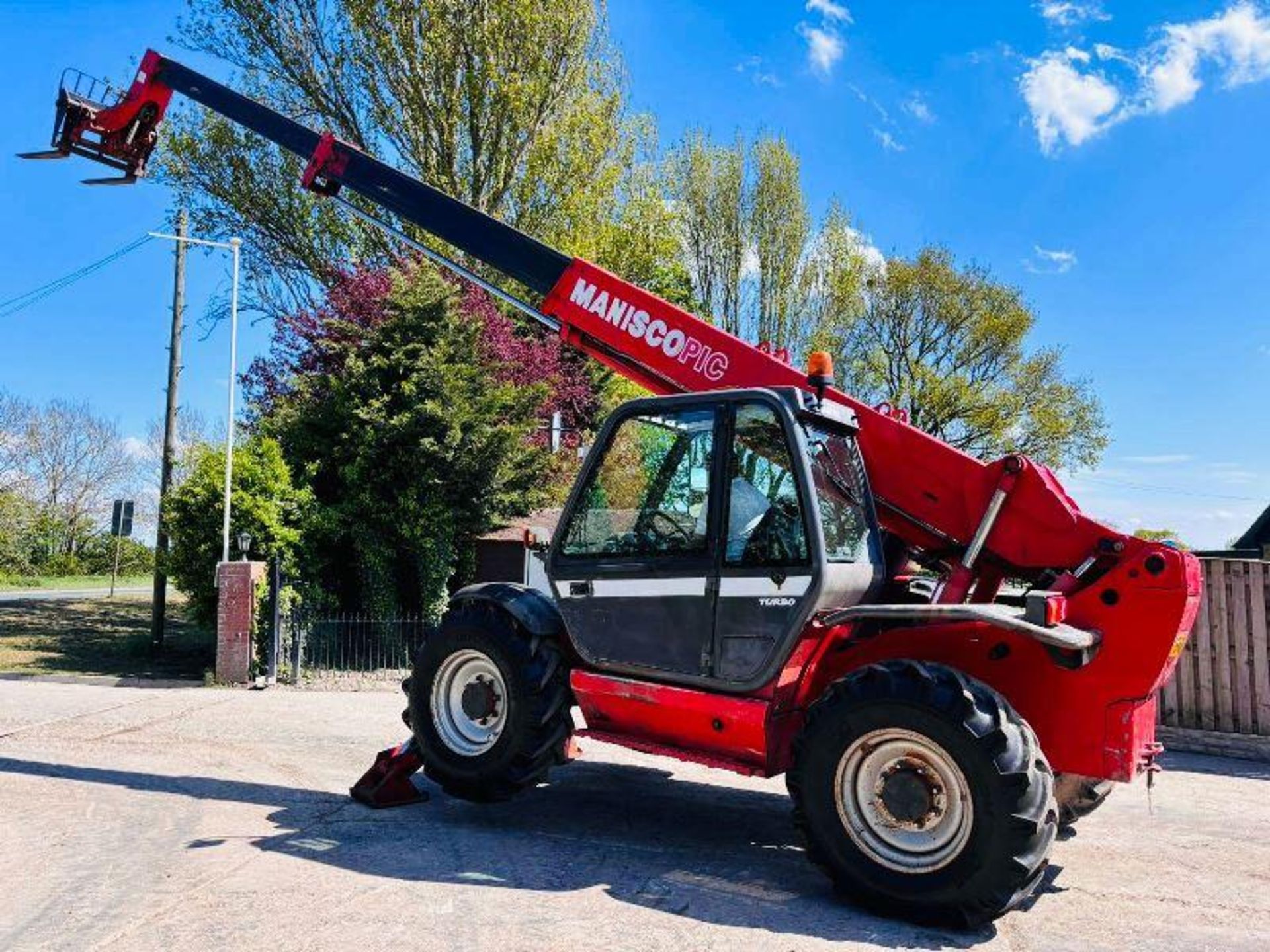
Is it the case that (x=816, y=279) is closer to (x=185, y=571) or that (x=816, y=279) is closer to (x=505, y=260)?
(x=185, y=571)

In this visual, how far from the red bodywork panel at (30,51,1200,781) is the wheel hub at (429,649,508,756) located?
2.03 ft

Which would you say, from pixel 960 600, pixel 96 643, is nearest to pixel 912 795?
pixel 960 600

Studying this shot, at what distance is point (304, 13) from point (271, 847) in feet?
64.0

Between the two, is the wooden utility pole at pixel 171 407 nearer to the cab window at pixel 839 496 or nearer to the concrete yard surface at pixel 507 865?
the concrete yard surface at pixel 507 865

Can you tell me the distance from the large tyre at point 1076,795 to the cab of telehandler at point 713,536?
146 centimetres

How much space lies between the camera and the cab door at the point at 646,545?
4812 millimetres

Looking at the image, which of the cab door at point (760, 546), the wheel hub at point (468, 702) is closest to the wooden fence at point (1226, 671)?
the cab door at point (760, 546)

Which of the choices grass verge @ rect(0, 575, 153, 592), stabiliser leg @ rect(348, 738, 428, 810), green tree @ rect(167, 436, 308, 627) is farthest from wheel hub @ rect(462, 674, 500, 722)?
grass verge @ rect(0, 575, 153, 592)

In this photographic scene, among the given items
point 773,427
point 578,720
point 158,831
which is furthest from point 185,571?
point 773,427

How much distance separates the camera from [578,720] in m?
9.15

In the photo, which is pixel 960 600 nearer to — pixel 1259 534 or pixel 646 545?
pixel 646 545

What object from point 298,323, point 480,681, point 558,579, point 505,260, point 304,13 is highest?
point 304,13

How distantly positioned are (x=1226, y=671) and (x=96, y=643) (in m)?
17.1

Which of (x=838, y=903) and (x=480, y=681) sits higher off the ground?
(x=480, y=681)
